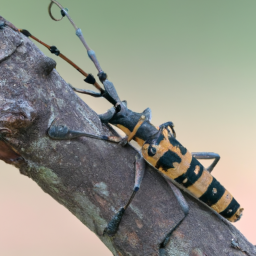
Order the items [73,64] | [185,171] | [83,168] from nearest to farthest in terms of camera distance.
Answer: [83,168] < [73,64] < [185,171]

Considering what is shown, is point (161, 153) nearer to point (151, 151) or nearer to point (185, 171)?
point (151, 151)

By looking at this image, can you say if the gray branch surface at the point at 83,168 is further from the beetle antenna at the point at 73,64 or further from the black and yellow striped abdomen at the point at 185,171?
the beetle antenna at the point at 73,64

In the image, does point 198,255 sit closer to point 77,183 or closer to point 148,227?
point 148,227

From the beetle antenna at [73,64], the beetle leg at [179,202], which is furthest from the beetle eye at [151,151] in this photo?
the beetle antenna at [73,64]

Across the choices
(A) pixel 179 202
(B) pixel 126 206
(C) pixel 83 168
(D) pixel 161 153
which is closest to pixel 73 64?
(C) pixel 83 168

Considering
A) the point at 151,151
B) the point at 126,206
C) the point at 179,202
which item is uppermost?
the point at 151,151

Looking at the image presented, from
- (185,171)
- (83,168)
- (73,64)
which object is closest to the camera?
(83,168)
